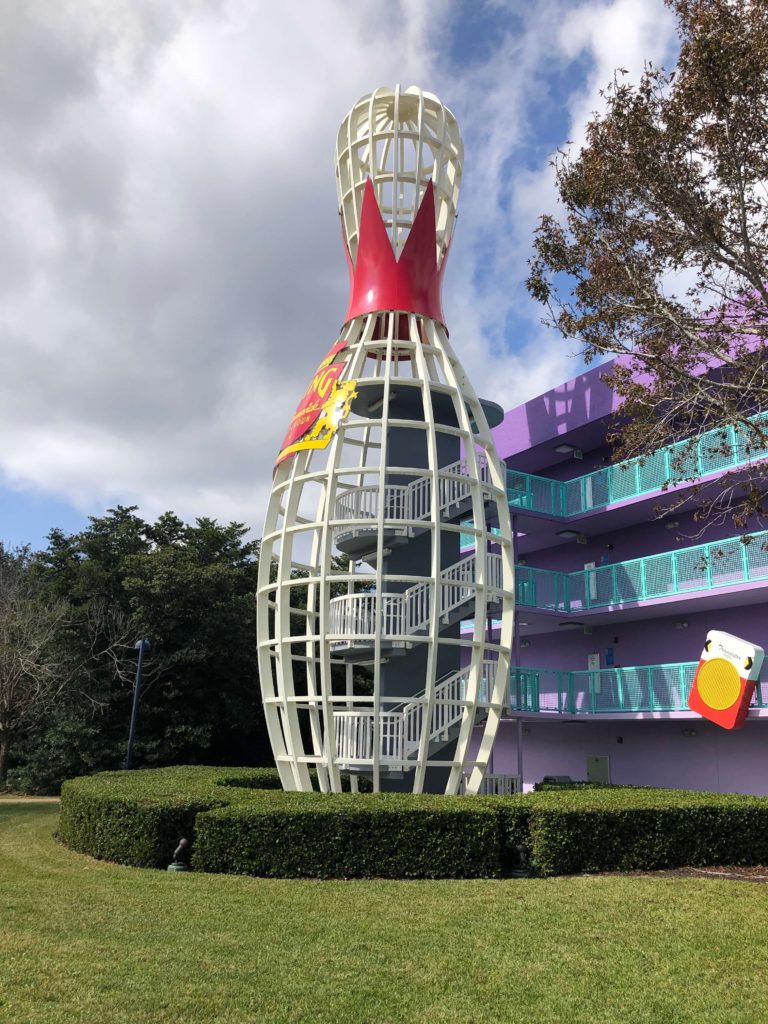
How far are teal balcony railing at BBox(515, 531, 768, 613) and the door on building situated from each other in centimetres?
380

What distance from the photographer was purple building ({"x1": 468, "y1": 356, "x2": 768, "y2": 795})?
55.9 ft

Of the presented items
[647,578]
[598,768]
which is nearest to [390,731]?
[647,578]

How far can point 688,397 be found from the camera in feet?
38.0

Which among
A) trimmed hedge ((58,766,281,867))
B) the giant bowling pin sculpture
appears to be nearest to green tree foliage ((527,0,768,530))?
the giant bowling pin sculpture

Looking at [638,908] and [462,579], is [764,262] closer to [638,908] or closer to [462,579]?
[462,579]

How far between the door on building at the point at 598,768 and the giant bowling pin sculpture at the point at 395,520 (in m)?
4.95

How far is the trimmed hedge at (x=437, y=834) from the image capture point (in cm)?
1028

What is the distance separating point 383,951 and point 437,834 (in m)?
3.84

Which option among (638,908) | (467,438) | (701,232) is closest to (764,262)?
(701,232)

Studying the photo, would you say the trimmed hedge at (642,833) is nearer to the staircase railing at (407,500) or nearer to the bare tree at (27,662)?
the staircase railing at (407,500)

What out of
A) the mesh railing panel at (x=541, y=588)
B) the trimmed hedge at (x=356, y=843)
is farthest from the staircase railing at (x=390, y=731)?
the mesh railing panel at (x=541, y=588)

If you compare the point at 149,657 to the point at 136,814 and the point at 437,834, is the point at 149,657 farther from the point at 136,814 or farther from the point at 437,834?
the point at 437,834

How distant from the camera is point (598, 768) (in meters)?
20.1

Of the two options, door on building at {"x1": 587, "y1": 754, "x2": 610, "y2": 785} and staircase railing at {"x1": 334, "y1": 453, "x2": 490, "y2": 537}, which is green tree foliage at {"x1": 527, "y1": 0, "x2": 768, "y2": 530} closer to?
staircase railing at {"x1": 334, "y1": 453, "x2": 490, "y2": 537}
